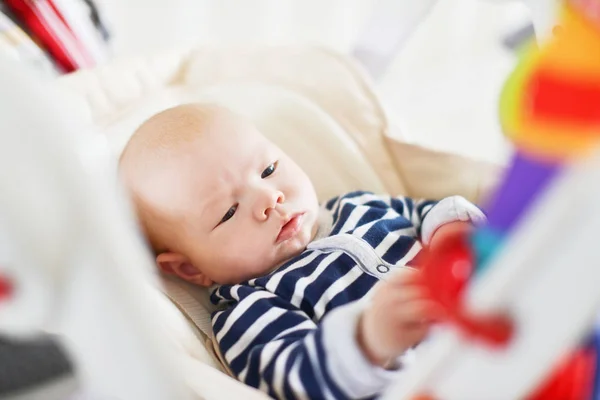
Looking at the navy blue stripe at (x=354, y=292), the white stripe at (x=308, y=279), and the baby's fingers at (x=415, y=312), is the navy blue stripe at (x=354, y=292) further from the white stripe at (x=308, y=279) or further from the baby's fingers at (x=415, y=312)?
the baby's fingers at (x=415, y=312)

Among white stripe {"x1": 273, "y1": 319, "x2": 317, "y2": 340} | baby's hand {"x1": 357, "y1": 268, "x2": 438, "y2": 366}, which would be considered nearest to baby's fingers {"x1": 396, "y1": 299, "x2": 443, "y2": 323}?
baby's hand {"x1": 357, "y1": 268, "x2": 438, "y2": 366}

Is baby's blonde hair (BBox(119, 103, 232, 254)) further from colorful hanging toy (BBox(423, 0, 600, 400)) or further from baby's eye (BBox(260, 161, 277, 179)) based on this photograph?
colorful hanging toy (BBox(423, 0, 600, 400))

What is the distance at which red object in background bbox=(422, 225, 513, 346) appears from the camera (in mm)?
387

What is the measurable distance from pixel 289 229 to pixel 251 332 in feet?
0.50

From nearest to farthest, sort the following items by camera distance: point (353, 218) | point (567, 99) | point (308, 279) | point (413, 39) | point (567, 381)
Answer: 1. point (567, 99)
2. point (567, 381)
3. point (308, 279)
4. point (353, 218)
5. point (413, 39)

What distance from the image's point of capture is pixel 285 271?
0.82 metres

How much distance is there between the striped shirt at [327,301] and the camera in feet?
1.89

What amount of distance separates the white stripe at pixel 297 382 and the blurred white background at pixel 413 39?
82 cm

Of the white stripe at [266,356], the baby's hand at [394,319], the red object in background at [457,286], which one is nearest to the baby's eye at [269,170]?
the white stripe at [266,356]

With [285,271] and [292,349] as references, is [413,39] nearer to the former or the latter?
[285,271]

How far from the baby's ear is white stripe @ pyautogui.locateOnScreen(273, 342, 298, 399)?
0.25m

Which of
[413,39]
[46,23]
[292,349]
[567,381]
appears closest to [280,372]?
[292,349]

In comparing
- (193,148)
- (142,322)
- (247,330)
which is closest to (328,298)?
(247,330)

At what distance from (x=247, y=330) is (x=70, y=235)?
37 cm
